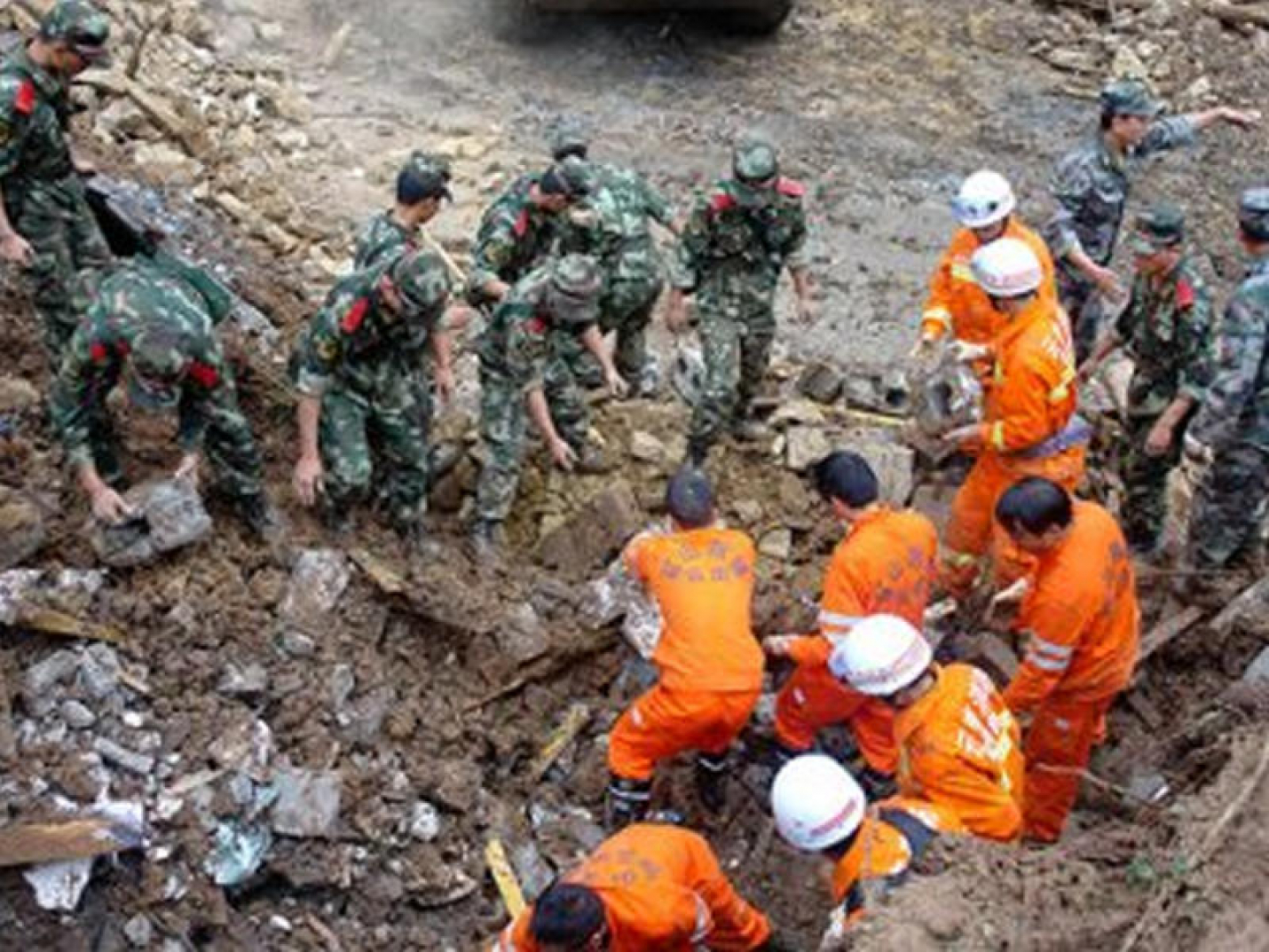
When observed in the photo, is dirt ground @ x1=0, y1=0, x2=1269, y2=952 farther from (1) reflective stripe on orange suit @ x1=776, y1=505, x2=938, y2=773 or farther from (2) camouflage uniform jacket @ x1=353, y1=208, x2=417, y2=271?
(2) camouflage uniform jacket @ x1=353, y1=208, x2=417, y2=271

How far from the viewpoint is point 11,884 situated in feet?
19.0

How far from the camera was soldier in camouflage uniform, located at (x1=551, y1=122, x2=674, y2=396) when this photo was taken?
8.44m

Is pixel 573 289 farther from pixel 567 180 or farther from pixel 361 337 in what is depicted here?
pixel 361 337

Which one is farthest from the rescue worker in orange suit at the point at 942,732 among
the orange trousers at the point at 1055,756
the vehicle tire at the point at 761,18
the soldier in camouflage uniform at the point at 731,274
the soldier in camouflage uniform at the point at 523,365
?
the vehicle tire at the point at 761,18

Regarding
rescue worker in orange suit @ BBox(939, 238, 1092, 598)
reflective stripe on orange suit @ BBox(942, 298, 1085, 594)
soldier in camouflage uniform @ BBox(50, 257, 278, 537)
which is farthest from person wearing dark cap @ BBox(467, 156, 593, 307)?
reflective stripe on orange suit @ BBox(942, 298, 1085, 594)

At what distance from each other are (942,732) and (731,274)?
11.7 ft

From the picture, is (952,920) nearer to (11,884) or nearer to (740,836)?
(740,836)

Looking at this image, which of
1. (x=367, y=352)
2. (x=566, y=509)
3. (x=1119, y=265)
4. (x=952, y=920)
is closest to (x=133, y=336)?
(x=367, y=352)

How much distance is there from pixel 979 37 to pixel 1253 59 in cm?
223

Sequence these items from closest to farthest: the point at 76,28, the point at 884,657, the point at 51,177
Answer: the point at 884,657
the point at 76,28
the point at 51,177

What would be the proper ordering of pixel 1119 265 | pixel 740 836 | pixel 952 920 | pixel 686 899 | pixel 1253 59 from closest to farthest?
pixel 952 920, pixel 686 899, pixel 740 836, pixel 1119 265, pixel 1253 59

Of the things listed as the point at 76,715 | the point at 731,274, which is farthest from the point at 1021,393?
the point at 76,715

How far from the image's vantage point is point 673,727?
6414 mm

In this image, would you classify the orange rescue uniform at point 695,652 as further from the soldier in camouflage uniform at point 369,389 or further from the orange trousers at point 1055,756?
the soldier in camouflage uniform at point 369,389
